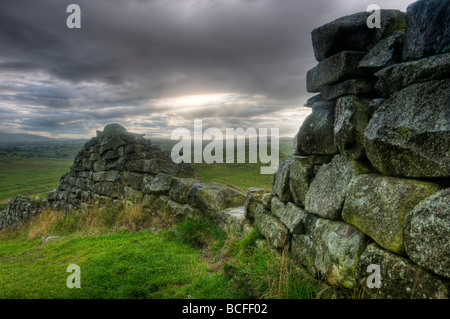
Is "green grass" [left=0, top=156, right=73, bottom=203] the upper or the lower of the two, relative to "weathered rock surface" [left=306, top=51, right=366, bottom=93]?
lower

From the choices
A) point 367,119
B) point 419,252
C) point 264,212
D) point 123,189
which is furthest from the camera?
point 123,189

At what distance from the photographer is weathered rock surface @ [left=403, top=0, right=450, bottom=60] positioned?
2.50m

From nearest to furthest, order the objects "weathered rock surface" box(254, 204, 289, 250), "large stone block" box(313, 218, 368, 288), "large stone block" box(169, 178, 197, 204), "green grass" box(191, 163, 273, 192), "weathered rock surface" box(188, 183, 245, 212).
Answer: "large stone block" box(313, 218, 368, 288)
"weathered rock surface" box(254, 204, 289, 250)
"weathered rock surface" box(188, 183, 245, 212)
"large stone block" box(169, 178, 197, 204)
"green grass" box(191, 163, 273, 192)

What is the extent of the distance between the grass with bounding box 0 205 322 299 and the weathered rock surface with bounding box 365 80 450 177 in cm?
180

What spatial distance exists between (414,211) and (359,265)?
2.70 feet

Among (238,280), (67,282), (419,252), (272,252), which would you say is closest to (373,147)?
(419,252)

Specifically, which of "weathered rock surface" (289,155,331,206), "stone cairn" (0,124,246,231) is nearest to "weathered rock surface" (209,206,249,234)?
"stone cairn" (0,124,246,231)

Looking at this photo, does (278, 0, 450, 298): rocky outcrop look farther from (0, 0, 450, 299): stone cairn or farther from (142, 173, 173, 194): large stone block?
(142, 173, 173, 194): large stone block

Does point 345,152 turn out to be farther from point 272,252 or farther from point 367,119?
point 272,252

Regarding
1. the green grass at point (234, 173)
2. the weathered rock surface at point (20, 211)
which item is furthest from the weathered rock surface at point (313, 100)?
the weathered rock surface at point (20, 211)

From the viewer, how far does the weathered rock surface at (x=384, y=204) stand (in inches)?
95.7

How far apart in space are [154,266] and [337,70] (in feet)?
15.6

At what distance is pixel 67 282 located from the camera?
16.1 ft
